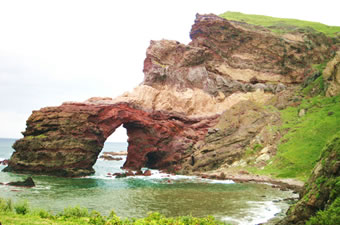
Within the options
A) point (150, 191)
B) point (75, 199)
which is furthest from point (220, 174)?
point (75, 199)

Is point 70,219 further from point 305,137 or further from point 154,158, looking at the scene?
point 154,158

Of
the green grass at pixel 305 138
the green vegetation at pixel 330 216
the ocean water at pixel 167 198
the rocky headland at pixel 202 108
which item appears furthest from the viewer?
the rocky headland at pixel 202 108

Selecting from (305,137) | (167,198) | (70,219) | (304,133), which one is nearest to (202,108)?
(304,133)

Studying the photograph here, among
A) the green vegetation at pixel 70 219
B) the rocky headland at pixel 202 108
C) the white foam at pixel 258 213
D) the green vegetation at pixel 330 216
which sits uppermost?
the rocky headland at pixel 202 108

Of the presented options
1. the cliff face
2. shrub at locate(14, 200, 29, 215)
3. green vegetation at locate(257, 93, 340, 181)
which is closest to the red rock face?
the cliff face

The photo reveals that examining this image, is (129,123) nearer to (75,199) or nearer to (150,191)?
(150,191)

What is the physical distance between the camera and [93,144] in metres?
62.2

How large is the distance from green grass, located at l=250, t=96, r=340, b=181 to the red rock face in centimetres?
2110

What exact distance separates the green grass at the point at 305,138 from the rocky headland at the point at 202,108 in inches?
74.6

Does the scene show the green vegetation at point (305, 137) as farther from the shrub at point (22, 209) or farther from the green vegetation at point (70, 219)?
the shrub at point (22, 209)

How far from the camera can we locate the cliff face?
Result: 59.2 m

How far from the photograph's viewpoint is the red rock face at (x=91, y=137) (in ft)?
187

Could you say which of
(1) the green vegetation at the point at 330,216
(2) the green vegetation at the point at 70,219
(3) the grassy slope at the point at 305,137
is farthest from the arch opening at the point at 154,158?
(1) the green vegetation at the point at 330,216

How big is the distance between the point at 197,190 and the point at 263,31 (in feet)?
228
